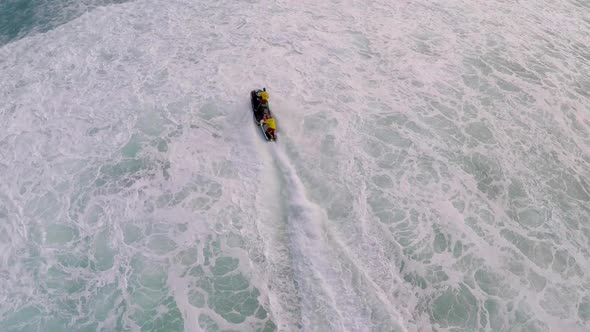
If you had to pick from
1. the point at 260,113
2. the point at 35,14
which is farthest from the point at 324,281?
the point at 35,14

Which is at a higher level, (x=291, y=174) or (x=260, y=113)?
(x=260, y=113)

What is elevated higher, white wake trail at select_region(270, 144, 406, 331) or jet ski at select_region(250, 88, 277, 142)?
jet ski at select_region(250, 88, 277, 142)

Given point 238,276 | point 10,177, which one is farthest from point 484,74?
point 10,177

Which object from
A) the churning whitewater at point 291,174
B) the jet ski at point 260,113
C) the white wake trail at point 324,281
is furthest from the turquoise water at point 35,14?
the white wake trail at point 324,281

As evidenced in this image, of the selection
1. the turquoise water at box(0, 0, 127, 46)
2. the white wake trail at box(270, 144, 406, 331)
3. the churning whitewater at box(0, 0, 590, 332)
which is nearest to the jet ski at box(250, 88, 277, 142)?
the churning whitewater at box(0, 0, 590, 332)

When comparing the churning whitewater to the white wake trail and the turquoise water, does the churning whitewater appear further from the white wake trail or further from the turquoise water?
the turquoise water

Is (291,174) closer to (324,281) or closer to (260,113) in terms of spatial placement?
(260,113)

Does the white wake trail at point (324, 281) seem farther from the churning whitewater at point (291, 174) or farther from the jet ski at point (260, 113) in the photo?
the jet ski at point (260, 113)
